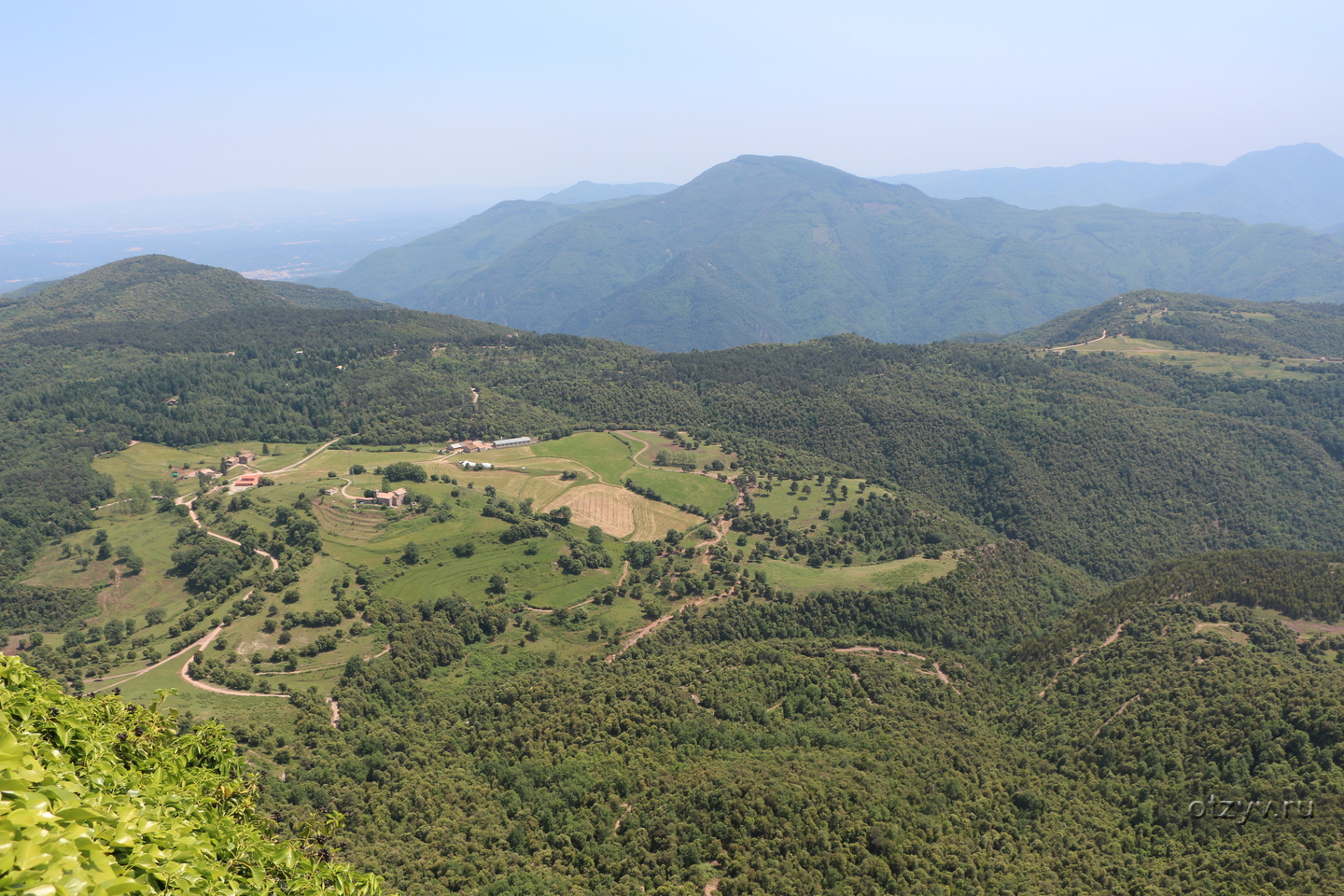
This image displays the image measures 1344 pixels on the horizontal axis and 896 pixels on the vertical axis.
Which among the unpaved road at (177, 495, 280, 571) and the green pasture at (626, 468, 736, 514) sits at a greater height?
the unpaved road at (177, 495, 280, 571)

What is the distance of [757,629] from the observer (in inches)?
3999

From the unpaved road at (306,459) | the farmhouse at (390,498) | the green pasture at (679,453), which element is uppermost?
the unpaved road at (306,459)

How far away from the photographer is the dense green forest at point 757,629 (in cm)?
5397

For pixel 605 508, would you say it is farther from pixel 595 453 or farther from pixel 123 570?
pixel 123 570

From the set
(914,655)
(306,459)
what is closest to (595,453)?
(306,459)

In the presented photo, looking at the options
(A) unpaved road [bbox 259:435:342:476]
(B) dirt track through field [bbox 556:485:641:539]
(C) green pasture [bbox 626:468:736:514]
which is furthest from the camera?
(A) unpaved road [bbox 259:435:342:476]

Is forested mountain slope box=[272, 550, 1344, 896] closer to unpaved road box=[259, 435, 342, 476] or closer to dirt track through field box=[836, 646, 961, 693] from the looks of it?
dirt track through field box=[836, 646, 961, 693]

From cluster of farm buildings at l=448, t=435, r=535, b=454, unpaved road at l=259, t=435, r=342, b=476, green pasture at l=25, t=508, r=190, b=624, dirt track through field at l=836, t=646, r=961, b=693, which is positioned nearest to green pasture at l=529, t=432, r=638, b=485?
cluster of farm buildings at l=448, t=435, r=535, b=454

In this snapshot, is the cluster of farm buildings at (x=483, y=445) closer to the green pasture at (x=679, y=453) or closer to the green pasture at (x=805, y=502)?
the green pasture at (x=679, y=453)

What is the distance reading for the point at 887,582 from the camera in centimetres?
11069

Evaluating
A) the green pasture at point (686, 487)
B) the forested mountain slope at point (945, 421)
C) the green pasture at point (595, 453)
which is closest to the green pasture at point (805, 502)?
the green pasture at point (686, 487)

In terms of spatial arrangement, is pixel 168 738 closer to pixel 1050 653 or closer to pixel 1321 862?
pixel 1321 862

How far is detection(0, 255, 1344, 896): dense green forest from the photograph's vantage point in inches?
2125

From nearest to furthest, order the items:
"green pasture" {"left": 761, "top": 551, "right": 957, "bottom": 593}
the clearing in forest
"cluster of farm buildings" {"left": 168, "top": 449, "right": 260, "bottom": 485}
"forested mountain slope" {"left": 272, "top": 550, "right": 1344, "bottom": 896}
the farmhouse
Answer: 1. "forested mountain slope" {"left": 272, "top": 550, "right": 1344, "bottom": 896}
2. "green pasture" {"left": 761, "top": 551, "right": 957, "bottom": 593}
3. the farmhouse
4. the clearing in forest
5. "cluster of farm buildings" {"left": 168, "top": 449, "right": 260, "bottom": 485}
